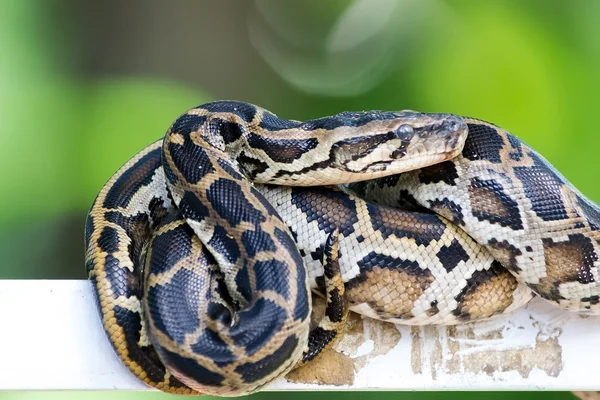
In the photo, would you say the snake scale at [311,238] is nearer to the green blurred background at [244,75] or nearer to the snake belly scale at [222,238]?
the snake belly scale at [222,238]

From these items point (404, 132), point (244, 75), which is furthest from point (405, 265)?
point (244, 75)

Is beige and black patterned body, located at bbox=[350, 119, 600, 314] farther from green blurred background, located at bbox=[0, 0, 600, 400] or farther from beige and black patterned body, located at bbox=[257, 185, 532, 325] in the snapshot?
green blurred background, located at bbox=[0, 0, 600, 400]

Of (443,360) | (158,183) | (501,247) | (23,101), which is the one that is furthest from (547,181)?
(23,101)

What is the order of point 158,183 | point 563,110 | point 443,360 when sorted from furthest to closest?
point 563,110, point 158,183, point 443,360

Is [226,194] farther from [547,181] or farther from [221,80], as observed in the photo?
[221,80]

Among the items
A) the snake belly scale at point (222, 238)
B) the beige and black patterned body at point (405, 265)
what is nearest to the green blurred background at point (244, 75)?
the snake belly scale at point (222, 238)

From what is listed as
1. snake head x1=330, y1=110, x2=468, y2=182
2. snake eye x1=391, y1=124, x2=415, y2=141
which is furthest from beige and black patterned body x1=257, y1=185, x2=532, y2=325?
snake eye x1=391, y1=124, x2=415, y2=141
